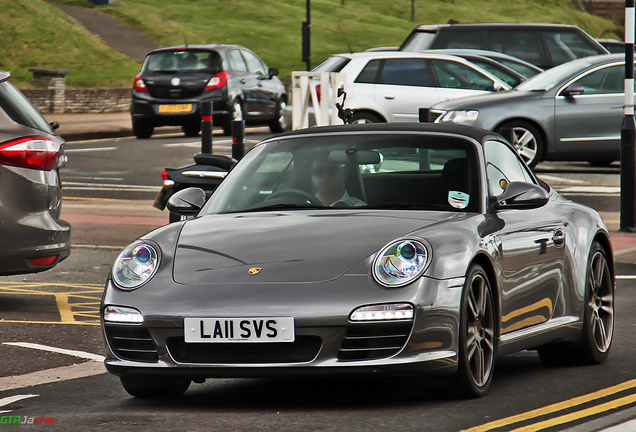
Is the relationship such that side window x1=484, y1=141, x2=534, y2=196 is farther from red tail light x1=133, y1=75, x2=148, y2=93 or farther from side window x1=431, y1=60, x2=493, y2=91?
red tail light x1=133, y1=75, x2=148, y2=93

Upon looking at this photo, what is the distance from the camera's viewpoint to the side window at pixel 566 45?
81.4 feet

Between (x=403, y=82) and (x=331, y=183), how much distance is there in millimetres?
14172

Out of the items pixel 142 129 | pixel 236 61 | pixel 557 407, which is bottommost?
pixel 142 129

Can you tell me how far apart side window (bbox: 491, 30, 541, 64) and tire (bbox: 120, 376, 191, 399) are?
1991cm

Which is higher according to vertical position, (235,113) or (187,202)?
(187,202)

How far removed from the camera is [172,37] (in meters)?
56.1

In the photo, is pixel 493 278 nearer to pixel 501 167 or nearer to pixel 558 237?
pixel 558 237

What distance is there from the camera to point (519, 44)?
25.3 metres

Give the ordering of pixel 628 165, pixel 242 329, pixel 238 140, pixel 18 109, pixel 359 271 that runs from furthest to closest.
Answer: pixel 238 140 → pixel 628 165 → pixel 18 109 → pixel 359 271 → pixel 242 329

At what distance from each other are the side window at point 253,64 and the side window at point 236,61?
180 mm

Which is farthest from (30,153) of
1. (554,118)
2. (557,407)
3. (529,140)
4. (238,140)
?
(554,118)

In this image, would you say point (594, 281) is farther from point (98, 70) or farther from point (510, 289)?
point (98, 70)

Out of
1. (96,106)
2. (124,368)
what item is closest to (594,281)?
(124,368)

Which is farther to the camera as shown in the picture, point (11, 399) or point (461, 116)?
point (461, 116)
